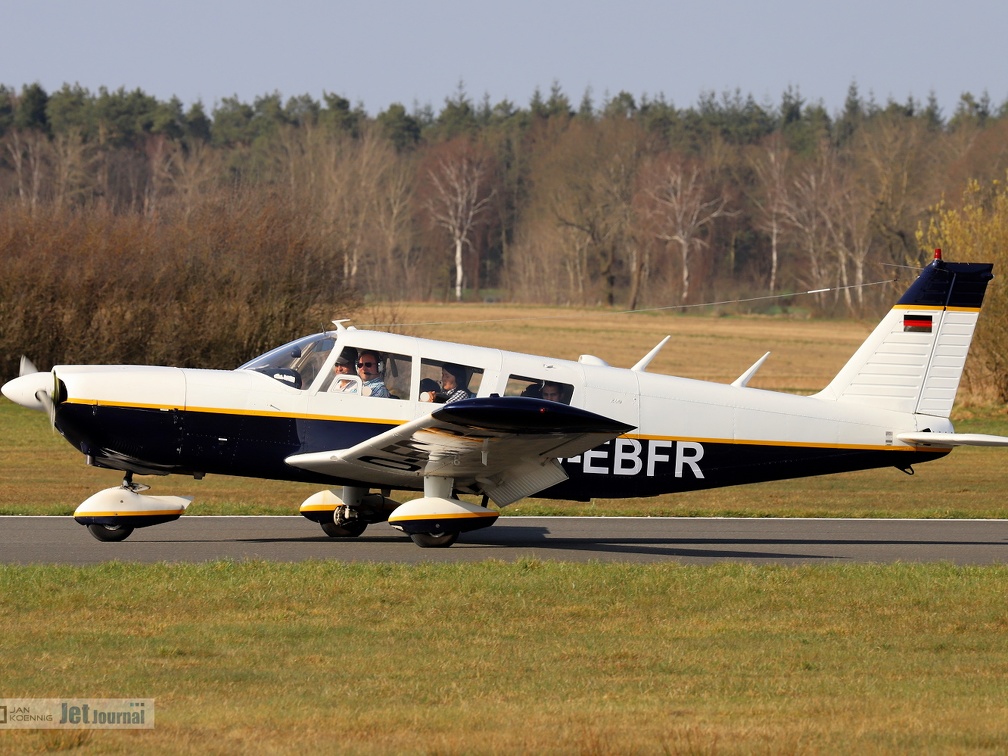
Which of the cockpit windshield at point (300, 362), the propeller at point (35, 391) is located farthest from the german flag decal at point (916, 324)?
the propeller at point (35, 391)

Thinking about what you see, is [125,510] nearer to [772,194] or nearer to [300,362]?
[300,362]

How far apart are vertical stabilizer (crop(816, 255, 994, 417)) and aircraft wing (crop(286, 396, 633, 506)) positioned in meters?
3.33

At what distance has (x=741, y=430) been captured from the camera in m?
12.5

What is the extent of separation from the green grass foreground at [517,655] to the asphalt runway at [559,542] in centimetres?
123

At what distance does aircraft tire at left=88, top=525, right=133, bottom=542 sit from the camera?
11750 millimetres

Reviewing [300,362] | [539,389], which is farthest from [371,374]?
[539,389]

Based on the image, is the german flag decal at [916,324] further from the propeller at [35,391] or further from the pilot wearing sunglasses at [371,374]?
the propeller at [35,391]

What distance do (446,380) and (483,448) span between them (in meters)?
0.90

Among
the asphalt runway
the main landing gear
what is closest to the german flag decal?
Result: the asphalt runway

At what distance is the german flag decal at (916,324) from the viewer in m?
13.0

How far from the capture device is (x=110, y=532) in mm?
11812

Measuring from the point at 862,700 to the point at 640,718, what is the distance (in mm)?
1266

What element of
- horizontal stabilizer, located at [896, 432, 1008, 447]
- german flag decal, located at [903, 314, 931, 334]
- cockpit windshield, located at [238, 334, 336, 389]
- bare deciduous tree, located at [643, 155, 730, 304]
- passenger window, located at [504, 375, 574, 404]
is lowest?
horizontal stabilizer, located at [896, 432, 1008, 447]

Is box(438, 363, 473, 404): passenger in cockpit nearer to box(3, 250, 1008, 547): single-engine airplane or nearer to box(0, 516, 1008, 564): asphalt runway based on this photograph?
box(3, 250, 1008, 547): single-engine airplane
